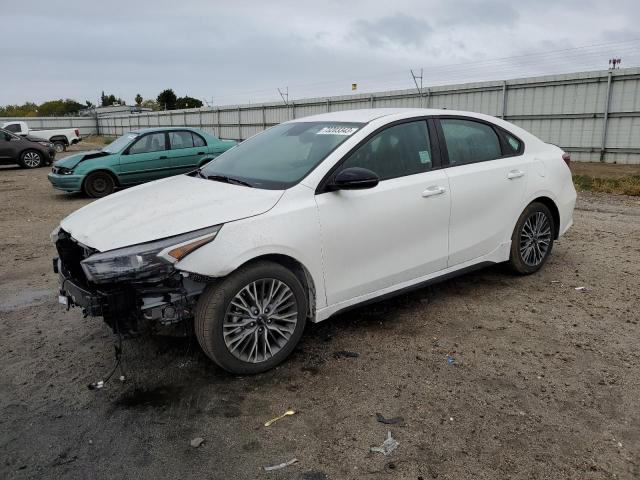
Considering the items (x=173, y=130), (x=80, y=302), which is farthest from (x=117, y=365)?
(x=173, y=130)

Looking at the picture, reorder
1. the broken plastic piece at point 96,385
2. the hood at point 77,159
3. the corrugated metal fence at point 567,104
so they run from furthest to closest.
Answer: the corrugated metal fence at point 567,104
the hood at point 77,159
the broken plastic piece at point 96,385

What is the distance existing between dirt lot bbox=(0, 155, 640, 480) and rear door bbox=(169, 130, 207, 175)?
23.8 ft

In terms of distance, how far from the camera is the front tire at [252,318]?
3.24 m

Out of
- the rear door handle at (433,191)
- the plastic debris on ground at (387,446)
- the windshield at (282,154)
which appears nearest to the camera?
the plastic debris on ground at (387,446)

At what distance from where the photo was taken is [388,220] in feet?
12.8

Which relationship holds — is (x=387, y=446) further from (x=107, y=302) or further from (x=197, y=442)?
(x=107, y=302)

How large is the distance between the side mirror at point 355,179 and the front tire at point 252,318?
0.70m

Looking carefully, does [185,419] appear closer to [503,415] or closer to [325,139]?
[503,415]

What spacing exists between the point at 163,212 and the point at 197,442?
4.77ft

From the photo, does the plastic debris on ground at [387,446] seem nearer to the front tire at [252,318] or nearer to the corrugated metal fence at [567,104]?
the front tire at [252,318]

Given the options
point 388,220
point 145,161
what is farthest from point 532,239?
point 145,161

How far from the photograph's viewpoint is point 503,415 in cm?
299

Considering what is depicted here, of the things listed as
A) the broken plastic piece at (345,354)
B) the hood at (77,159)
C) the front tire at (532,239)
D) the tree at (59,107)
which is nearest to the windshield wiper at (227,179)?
the broken plastic piece at (345,354)

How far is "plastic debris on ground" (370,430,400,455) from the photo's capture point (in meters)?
2.71
